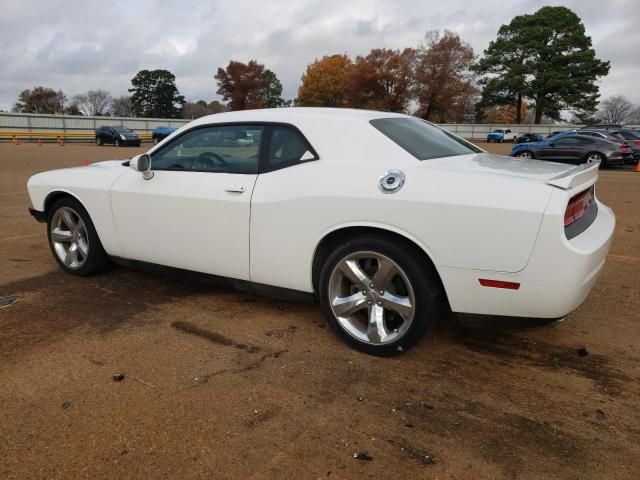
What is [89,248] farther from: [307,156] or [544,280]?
[544,280]

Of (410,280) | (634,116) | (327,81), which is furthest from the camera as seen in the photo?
(634,116)

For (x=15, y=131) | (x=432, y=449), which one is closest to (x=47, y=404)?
(x=432, y=449)

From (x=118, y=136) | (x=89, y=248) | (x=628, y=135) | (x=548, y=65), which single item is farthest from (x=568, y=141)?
(x=548, y=65)

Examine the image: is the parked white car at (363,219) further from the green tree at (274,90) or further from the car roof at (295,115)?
the green tree at (274,90)

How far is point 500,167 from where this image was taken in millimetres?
3236

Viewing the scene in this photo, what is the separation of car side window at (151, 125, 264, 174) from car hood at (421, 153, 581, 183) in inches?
49.8

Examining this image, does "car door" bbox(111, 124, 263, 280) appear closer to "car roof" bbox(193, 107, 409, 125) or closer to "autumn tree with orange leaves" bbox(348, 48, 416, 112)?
"car roof" bbox(193, 107, 409, 125)

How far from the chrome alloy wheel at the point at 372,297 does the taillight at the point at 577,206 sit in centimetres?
94

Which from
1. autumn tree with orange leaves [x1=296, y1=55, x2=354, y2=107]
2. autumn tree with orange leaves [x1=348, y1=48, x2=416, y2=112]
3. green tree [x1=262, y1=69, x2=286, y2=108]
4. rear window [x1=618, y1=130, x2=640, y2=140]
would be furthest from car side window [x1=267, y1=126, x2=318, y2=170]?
green tree [x1=262, y1=69, x2=286, y2=108]

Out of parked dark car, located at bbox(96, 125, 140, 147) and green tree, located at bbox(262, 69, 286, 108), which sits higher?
green tree, located at bbox(262, 69, 286, 108)

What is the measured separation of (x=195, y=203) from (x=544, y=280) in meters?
2.40

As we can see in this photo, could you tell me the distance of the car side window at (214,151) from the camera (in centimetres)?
370

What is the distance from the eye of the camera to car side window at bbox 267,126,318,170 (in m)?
3.46

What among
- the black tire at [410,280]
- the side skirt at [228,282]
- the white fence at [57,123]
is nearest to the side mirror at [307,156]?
the black tire at [410,280]
